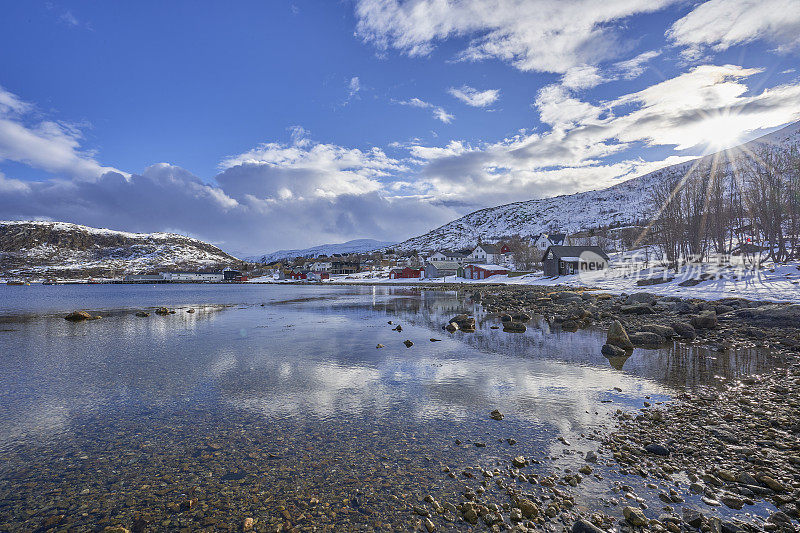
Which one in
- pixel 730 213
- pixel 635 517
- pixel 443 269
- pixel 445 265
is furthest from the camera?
pixel 445 265

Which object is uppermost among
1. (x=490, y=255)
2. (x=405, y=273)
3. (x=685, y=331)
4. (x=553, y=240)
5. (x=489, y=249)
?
(x=553, y=240)

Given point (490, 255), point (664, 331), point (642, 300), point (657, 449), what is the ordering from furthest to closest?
point (490, 255)
point (642, 300)
point (664, 331)
point (657, 449)

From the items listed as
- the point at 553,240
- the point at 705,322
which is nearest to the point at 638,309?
the point at 705,322

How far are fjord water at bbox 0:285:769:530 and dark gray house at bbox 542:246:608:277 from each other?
58576mm

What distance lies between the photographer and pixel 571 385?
517 inches

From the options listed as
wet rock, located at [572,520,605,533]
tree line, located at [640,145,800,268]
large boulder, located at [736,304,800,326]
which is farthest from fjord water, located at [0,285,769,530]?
tree line, located at [640,145,800,268]

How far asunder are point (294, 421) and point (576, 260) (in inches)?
2939

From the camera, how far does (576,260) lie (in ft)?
241

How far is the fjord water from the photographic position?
6.75m

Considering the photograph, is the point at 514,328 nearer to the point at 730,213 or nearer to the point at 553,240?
the point at 730,213

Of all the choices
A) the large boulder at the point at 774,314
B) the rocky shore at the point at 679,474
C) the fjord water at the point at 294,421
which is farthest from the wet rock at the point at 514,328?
the large boulder at the point at 774,314

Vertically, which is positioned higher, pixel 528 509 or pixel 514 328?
pixel 528 509

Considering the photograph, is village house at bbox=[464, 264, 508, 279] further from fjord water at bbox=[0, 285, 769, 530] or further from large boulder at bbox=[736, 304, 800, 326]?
fjord water at bbox=[0, 285, 769, 530]

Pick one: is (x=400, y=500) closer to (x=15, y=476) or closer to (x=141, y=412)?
(x=15, y=476)
